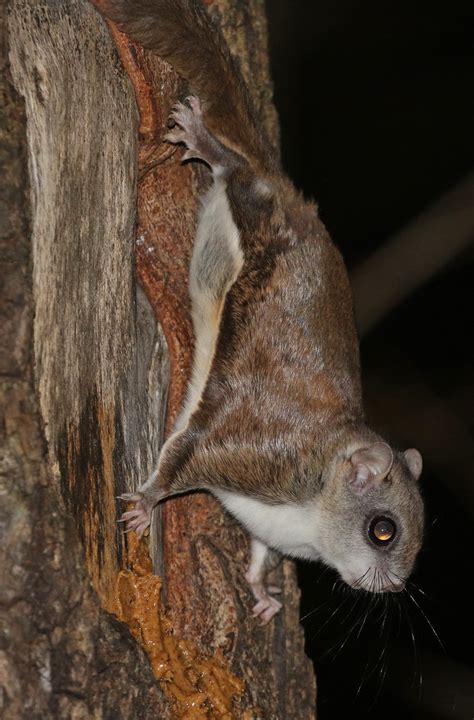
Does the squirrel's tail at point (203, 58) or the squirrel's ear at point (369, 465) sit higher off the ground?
the squirrel's tail at point (203, 58)

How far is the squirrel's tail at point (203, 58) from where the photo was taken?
13.0ft

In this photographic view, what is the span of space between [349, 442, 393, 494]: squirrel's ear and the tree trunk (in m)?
0.63

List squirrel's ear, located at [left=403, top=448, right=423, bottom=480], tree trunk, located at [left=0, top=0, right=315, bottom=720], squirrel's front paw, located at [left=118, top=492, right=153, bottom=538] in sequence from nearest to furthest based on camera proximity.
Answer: tree trunk, located at [left=0, top=0, right=315, bottom=720], squirrel's front paw, located at [left=118, top=492, right=153, bottom=538], squirrel's ear, located at [left=403, top=448, right=423, bottom=480]

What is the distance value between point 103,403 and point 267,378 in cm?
80

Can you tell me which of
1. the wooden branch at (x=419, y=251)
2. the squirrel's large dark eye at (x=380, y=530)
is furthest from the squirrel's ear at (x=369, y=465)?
the wooden branch at (x=419, y=251)

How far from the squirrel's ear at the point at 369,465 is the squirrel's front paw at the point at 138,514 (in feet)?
2.85

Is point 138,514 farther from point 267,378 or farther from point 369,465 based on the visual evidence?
point 369,465

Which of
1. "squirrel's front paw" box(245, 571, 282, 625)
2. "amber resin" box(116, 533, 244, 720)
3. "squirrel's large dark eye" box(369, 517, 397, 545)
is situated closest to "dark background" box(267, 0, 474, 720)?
"squirrel's front paw" box(245, 571, 282, 625)

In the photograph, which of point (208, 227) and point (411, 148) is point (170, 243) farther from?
point (411, 148)

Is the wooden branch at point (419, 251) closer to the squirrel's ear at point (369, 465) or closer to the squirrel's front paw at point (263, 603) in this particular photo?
the squirrel's ear at point (369, 465)

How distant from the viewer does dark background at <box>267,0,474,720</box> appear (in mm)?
5086

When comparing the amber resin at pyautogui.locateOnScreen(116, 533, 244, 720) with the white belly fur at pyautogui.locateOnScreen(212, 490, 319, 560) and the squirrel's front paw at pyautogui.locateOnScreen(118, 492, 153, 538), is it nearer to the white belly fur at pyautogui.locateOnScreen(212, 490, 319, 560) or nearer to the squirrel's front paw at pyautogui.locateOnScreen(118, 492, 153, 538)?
the squirrel's front paw at pyautogui.locateOnScreen(118, 492, 153, 538)

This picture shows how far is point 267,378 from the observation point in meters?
3.98

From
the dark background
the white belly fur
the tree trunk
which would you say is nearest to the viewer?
the tree trunk
